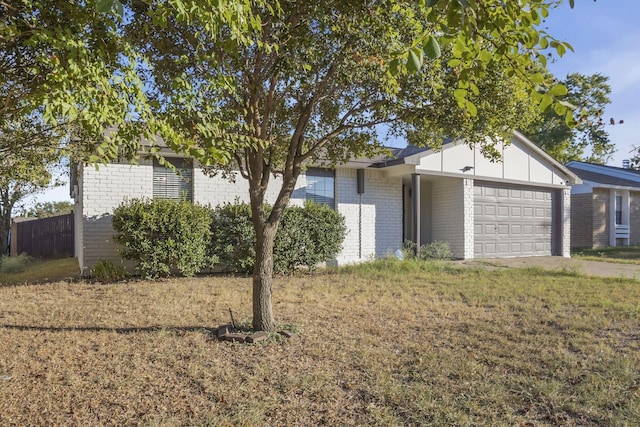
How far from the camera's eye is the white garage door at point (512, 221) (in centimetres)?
1459

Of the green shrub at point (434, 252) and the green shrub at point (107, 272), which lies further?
the green shrub at point (434, 252)

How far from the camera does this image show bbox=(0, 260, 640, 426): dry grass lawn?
3.56 meters

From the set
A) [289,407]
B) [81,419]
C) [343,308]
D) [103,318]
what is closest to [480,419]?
[289,407]

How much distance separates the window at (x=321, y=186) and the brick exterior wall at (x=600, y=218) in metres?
13.3

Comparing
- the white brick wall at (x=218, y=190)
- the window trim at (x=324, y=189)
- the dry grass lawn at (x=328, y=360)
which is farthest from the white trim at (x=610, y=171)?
the white brick wall at (x=218, y=190)

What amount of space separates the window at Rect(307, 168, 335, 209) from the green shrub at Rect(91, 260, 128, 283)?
5048mm

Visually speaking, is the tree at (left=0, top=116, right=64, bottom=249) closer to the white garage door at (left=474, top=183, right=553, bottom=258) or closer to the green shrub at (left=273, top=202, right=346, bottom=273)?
the green shrub at (left=273, top=202, right=346, bottom=273)

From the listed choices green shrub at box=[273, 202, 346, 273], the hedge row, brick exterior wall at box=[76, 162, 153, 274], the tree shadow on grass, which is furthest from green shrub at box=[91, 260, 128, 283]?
the tree shadow on grass

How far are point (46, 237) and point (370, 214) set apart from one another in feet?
44.0

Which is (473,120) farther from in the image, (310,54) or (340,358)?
(340,358)

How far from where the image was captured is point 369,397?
3.84 m

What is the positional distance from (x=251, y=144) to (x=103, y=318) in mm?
3348

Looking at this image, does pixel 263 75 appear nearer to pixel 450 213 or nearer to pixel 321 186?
pixel 321 186

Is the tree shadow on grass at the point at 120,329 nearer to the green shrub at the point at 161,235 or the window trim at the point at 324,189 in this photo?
A: the green shrub at the point at 161,235
